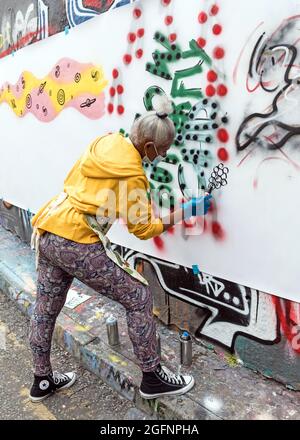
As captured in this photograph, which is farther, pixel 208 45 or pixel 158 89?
pixel 158 89

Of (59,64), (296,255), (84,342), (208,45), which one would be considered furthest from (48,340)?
(59,64)

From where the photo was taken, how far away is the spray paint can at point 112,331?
287 cm

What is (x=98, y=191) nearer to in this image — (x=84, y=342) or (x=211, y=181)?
(x=211, y=181)

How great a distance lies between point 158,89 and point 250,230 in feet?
3.66

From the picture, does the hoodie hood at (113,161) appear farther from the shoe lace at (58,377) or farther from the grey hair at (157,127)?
the shoe lace at (58,377)

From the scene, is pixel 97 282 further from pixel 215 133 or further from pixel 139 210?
pixel 215 133

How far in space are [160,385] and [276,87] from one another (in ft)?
5.80

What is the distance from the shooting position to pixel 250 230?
2307 millimetres

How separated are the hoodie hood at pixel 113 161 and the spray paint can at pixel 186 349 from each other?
3.77ft

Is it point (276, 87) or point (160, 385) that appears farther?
point (160, 385)

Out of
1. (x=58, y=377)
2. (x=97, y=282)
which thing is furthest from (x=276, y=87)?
(x=58, y=377)

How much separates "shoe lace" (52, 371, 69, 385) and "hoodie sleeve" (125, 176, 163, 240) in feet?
4.14

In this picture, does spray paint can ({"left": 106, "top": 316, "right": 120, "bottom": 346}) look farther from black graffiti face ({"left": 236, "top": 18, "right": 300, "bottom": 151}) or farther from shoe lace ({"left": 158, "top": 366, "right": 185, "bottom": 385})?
black graffiti face ({"left": 236, "top": 18, "right": 300, "bottom": 151})

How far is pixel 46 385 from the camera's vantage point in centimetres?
264
